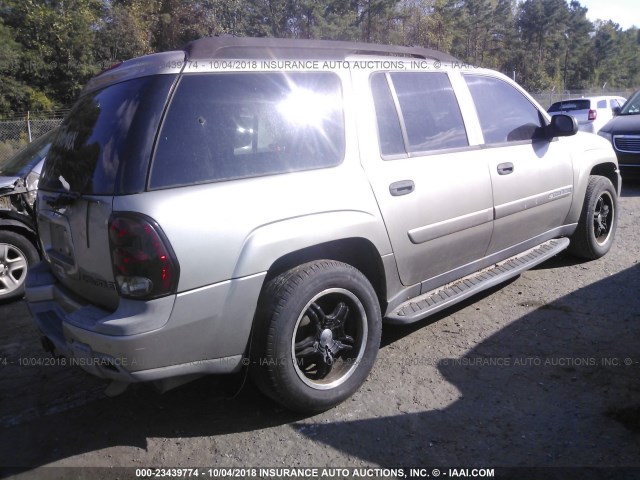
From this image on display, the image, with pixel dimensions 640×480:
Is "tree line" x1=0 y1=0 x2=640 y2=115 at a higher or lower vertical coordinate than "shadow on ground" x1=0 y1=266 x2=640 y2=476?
higher

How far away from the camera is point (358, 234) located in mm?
3104

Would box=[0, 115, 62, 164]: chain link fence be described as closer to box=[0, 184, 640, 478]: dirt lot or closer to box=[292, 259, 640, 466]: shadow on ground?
box=[0, 184, 640, 478]: dirt lot

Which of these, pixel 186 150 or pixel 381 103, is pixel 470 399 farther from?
pixel 186 150

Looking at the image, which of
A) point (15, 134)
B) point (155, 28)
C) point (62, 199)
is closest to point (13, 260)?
point (62, 199)

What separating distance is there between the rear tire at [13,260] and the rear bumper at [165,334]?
299 cm

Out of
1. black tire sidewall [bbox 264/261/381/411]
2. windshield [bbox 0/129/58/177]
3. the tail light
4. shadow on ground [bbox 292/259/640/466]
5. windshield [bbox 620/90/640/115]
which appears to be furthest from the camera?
windshield [bbox 620/90/640/115]

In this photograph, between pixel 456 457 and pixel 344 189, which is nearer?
pixel 456 457

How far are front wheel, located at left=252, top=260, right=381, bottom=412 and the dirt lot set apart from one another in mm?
191

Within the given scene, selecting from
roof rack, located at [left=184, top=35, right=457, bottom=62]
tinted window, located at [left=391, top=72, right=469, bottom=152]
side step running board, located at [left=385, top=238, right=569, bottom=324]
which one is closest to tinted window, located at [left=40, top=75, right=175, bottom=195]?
roof rack, located at [left=184, top=35, right=457, bottom=62]

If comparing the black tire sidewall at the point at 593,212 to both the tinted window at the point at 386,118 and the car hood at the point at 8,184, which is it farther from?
the car hood at the point at 8,184

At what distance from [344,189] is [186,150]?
94 centimetres

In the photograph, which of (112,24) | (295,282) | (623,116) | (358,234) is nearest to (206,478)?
(295,282)

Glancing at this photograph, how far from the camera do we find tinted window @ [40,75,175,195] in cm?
250

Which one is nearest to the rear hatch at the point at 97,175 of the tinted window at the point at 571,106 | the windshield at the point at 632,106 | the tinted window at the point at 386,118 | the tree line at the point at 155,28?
the tinted window at the point at 386,118
